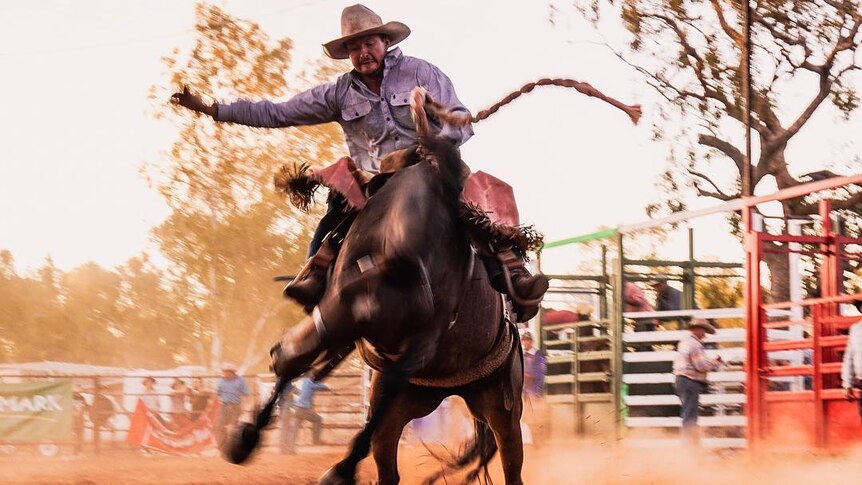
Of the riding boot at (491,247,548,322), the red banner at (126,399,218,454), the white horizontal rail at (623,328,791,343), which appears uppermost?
the riding boot at (491,247,548,322)

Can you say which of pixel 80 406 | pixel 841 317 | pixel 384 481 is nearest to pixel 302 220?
pixel 80 406

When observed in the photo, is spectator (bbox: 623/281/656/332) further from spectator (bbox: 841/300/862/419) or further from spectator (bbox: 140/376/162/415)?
spectator (bbox: 140/376/162/415)

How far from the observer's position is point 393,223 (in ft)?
17.2

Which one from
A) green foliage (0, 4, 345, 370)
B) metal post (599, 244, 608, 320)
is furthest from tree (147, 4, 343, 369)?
metal post (599, 244, 608, 320)

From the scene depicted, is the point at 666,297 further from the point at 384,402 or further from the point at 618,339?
the point at 384,402

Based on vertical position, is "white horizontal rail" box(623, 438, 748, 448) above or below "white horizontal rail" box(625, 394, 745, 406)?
below

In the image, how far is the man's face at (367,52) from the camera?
5.94 m

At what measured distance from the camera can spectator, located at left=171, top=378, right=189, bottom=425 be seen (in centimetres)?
2052

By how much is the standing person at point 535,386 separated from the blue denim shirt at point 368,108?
9.47m

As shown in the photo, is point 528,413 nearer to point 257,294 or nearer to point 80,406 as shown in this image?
point 80,406

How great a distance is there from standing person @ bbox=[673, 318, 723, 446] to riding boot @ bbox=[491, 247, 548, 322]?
771 cm

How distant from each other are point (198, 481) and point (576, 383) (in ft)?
16.8

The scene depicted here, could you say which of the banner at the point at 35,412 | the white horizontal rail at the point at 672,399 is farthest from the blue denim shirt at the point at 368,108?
the banner at the point at 35,412

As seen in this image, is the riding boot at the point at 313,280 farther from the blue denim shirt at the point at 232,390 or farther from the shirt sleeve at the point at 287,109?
the blue denim shirt at the point at 232,390
